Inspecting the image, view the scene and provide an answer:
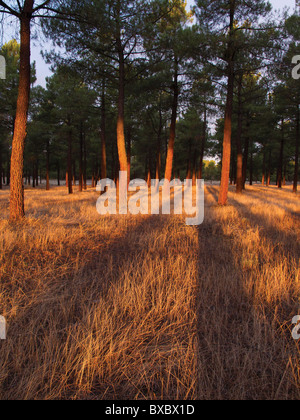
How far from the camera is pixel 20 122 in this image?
6.49m

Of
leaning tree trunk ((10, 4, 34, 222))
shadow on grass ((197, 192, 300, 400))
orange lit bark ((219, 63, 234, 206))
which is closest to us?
shadow on grass ((197, 192, 300, 400))

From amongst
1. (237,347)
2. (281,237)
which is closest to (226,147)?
(281,237)

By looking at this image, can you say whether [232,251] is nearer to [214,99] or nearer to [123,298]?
[123,298]

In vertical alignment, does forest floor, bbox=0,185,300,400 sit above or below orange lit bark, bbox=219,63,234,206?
below

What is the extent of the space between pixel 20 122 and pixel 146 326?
7.08 m

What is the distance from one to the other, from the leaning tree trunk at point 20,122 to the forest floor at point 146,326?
2711 mm

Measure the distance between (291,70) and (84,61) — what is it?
10404 millimetres

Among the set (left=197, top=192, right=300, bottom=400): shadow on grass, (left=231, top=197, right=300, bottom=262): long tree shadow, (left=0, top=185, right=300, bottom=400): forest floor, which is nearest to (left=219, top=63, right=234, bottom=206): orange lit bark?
(left=231, top=197, right=300, bottom=262): long tree shadow

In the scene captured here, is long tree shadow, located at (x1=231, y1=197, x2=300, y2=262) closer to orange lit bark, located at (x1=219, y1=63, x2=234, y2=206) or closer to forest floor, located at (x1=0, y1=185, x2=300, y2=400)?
forest floor, located at (x1=0, y1=185, x2=300, y2=400)

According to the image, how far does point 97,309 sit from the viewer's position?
7.49 ft

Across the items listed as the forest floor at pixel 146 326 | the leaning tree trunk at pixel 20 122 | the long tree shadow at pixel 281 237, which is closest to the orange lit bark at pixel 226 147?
the long tree shadow at pixel 281 237

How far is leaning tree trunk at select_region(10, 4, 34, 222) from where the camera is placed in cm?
642

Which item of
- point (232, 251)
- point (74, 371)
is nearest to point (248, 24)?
point (232, 251)

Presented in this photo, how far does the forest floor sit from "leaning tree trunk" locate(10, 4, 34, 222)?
2.71m
